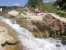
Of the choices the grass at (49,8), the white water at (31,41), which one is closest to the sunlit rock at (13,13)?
the white water at (31,41)

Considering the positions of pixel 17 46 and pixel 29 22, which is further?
pixel 29 22

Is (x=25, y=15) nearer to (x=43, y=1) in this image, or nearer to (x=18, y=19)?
(x=18, y=19)

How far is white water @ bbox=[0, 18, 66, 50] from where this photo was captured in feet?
4.63

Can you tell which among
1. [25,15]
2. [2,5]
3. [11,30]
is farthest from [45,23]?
[2,5]

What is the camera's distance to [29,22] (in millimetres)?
1483

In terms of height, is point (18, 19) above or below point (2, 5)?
below

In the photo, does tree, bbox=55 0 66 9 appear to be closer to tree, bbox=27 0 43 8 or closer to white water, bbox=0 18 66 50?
tree, bbox=27 0 43 8

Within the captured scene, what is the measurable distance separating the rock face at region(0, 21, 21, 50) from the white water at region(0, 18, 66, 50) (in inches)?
1.7

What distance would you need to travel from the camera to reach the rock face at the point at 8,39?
4.51 ft

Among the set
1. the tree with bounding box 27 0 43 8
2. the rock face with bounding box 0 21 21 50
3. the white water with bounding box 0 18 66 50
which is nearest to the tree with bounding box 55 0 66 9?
the tree with bounding box 27 0 43 8

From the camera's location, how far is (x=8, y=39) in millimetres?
1387

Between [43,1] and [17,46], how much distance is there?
1.55 ft

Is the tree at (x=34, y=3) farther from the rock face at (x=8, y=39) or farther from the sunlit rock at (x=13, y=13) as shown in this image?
the rock face at (x=8, y=39)

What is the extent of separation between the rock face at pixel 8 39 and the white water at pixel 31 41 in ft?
0.14
